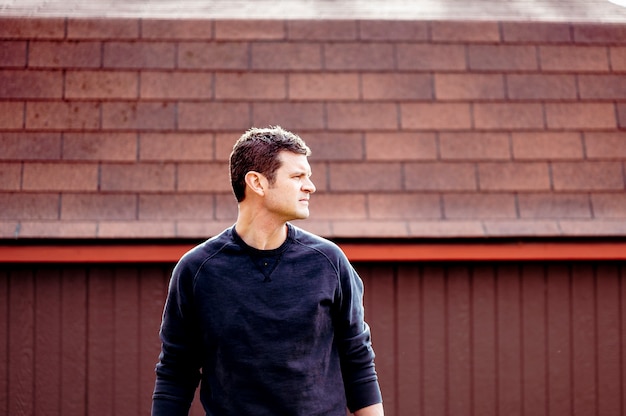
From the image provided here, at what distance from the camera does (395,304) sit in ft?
14.2

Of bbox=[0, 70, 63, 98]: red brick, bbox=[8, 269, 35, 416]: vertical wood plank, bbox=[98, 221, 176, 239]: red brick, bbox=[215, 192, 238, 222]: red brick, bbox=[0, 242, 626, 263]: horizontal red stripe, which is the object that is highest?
bbox=[0, 70, 63, 98]: red brick

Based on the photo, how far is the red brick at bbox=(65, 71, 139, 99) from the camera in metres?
4.38

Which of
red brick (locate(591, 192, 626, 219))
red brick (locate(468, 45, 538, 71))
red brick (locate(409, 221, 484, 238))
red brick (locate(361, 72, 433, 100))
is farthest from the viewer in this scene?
red brick (locate(468, 45, 538, 71))

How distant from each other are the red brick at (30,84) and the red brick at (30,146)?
0.91 feet

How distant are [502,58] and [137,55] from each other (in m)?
2.57

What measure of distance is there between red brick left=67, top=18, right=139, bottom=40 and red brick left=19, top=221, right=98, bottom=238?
132cm

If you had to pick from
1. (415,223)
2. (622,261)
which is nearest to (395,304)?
(415,223)

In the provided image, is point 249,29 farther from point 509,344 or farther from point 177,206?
point 509,344

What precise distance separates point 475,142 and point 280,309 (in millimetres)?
2814

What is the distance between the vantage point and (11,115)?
4.32m

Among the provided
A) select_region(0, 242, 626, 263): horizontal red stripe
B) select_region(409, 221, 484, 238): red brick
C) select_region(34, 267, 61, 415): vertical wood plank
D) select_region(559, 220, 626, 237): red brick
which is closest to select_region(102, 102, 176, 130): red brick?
select_region(0, 242, 626, 263): horizontal red stripe

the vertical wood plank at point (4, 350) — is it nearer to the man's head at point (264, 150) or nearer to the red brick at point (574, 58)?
the man's head at point (264, 150)

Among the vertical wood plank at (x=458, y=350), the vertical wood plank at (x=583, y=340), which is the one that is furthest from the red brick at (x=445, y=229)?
the vertical wood plank at (x=583, y=340)

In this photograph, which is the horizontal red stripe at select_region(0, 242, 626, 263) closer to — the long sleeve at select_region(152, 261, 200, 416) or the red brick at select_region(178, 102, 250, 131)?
the red brick at select_region(178, 102, 250, 131)
